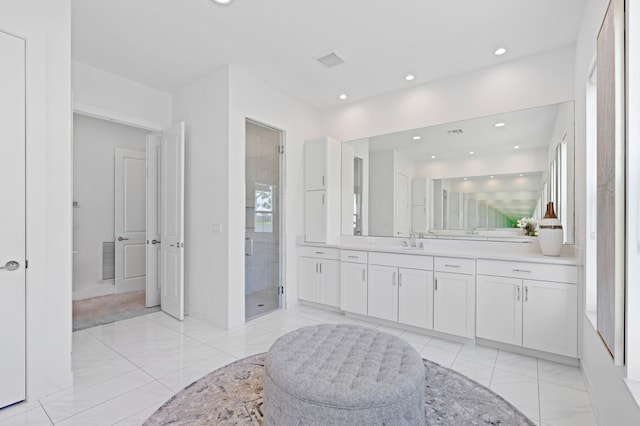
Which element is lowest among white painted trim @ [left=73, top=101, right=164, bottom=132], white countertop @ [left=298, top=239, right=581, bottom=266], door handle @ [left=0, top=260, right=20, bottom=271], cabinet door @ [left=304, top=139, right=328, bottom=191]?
white countertop @ [left=298, top=239, right=581, bottom=266]

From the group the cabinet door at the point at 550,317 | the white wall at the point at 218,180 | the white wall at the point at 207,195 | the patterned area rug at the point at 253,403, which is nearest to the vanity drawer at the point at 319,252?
the white wall at the point at 218,180

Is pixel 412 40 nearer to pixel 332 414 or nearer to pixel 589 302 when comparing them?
pixel 589 302

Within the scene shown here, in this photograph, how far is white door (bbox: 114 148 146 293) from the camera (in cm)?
476

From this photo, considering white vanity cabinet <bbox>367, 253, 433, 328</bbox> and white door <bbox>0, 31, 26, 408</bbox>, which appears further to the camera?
white vanity cabinet <bbox>367, 253, 433, 328</bbox>

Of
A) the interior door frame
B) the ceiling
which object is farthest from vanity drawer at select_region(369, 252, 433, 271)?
the ceiling

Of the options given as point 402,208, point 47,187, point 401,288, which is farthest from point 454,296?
point 47,187

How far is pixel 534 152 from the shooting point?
3.16 m

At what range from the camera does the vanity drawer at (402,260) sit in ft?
10.5

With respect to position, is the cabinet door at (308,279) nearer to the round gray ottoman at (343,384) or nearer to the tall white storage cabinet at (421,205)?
the tall white storage cabinet at (421,205)

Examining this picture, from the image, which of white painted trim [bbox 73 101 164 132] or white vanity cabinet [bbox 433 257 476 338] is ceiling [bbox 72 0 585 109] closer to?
A: white painted trim [bbox 73 101 164 132]

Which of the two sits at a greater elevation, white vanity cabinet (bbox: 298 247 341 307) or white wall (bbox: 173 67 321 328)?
white wall (bbox: 173 67 321 328)

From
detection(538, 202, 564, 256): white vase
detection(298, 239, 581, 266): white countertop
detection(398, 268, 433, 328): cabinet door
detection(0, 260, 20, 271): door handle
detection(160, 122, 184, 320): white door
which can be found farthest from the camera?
detection(160, 122, 184, 320): white door

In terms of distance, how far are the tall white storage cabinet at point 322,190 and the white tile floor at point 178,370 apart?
1.21 metres

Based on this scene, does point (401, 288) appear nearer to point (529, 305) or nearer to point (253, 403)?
point (529, 305)
